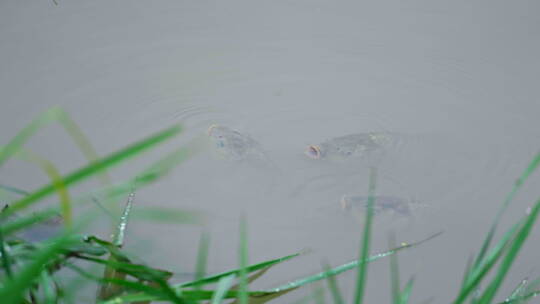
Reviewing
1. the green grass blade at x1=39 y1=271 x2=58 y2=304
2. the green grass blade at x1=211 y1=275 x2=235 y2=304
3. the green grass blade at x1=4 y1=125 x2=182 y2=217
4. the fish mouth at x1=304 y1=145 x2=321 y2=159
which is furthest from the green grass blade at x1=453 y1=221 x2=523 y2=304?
the fish mouth at x1=304 y1=145 x2=321 y2=159

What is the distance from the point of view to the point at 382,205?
102 inches

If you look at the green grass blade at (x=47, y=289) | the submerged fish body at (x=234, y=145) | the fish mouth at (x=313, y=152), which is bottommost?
the green grass blade at (x=47, y=289)

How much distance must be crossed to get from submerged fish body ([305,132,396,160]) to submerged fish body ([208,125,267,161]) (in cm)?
25

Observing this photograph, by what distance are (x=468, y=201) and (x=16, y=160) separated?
2.02 meters

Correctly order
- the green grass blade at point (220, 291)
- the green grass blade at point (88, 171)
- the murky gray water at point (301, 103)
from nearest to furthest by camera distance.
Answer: the green grass blade at point (88, 171) < the green grass blade at point (220, 291) < the murky gray water at point (301, 103)

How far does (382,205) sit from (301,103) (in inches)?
33.0

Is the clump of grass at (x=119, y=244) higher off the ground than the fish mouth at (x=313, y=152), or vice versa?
the fish mouth at (x=313, y=152)

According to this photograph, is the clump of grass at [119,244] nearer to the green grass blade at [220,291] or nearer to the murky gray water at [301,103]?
the green grass blade at [220,291]

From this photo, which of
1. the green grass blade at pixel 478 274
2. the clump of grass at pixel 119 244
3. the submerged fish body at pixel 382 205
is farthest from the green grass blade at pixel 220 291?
the submerged fish body at pixel 382 205

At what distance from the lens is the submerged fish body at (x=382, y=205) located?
2.56 m

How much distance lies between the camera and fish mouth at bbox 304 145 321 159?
9.25ft

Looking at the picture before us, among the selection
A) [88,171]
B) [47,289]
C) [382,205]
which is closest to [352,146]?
[382,205]

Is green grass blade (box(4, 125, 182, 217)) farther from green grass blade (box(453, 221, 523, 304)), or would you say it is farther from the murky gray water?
the murky gray water

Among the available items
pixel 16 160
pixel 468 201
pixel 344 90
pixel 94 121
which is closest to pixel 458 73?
pixel 344 90
